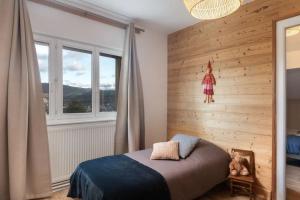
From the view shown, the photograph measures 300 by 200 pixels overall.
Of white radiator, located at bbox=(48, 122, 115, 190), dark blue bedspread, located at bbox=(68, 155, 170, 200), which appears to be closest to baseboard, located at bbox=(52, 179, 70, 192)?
white radiator, located at bbox=(48, 122, 115, 190)

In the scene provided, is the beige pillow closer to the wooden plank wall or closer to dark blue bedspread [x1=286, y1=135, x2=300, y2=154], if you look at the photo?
the wooden plank wall

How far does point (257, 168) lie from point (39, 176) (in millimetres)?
2761

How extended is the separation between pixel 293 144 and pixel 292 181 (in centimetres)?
45

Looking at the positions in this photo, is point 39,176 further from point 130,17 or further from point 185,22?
point 185,22

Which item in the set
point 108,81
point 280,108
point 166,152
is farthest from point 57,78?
point 280,108

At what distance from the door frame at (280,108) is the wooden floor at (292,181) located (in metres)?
0.06

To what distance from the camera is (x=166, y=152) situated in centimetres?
257

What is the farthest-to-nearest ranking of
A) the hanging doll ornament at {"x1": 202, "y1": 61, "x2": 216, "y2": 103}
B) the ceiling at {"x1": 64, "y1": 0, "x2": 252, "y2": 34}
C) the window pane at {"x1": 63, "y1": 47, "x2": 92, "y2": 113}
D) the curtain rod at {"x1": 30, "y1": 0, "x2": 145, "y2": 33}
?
the hanging doll ornament at {"x1": 202, "y1": 61, "x2": 216, "y2": 103}, the window pane at {"x1": 63, "y1": 47, "x2": 92, "y2": 113}, the ceiling at {"x1": 64, "y1": 0, "x2": 252, "y2": 34}, the curtain rod at {"x1": 30, "y1": 0, "x2": 145, "y2": 33}

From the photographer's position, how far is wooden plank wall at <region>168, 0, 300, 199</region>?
2469 mm

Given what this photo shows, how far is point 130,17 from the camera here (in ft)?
10.5

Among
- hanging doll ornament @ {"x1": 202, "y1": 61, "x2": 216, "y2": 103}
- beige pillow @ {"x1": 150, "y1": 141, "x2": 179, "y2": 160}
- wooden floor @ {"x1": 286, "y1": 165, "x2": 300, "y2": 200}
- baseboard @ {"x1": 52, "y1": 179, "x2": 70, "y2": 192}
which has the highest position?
hanging doll ornament @ {"x1": 202, "y1": 61, "x2": 216, "y2": 103}

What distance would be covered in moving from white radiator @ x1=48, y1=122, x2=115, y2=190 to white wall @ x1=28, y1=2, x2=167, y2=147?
0.95 m

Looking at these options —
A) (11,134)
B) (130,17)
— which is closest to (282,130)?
(130,17)

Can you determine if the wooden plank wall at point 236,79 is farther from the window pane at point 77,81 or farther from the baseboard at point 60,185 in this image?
the baseboard at point 60,185
